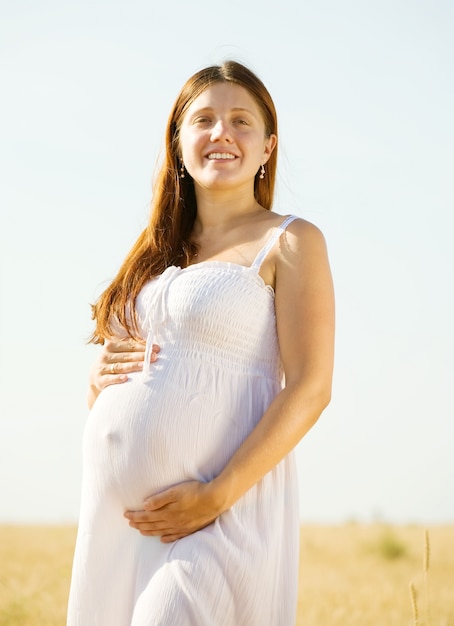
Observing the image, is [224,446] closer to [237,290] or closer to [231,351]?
[231,351]

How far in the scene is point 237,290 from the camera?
10.3ft

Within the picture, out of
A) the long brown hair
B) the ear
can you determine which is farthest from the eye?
the ear

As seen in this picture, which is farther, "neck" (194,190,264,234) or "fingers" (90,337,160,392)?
"neck" (194,190,264,234)

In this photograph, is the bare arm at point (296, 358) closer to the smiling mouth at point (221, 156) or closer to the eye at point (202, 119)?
the smiling mouth at point (221, 156)

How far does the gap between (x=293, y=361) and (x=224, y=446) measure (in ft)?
1.14

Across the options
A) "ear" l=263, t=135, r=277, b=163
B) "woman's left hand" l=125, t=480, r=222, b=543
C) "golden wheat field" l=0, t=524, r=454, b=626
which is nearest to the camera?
"woman's left hand" l=125, t=480, r=222, b=543

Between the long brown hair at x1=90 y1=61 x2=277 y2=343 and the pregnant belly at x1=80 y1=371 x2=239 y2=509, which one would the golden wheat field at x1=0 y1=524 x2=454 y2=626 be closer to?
the pregnant belly at x1=80 y1=371 x2=239 y2=509

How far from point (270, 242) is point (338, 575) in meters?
7.56

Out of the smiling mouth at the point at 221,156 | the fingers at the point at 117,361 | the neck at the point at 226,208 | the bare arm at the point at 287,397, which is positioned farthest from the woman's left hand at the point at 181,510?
the smiling mouth at the point at 221,156

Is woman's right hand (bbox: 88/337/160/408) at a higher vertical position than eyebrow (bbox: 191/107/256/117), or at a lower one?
lower

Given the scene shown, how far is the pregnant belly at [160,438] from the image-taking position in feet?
9.86

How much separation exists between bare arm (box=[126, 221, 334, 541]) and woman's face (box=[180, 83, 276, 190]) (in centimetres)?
40

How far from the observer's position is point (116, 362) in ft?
11.0

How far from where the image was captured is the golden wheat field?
6.14 metres
